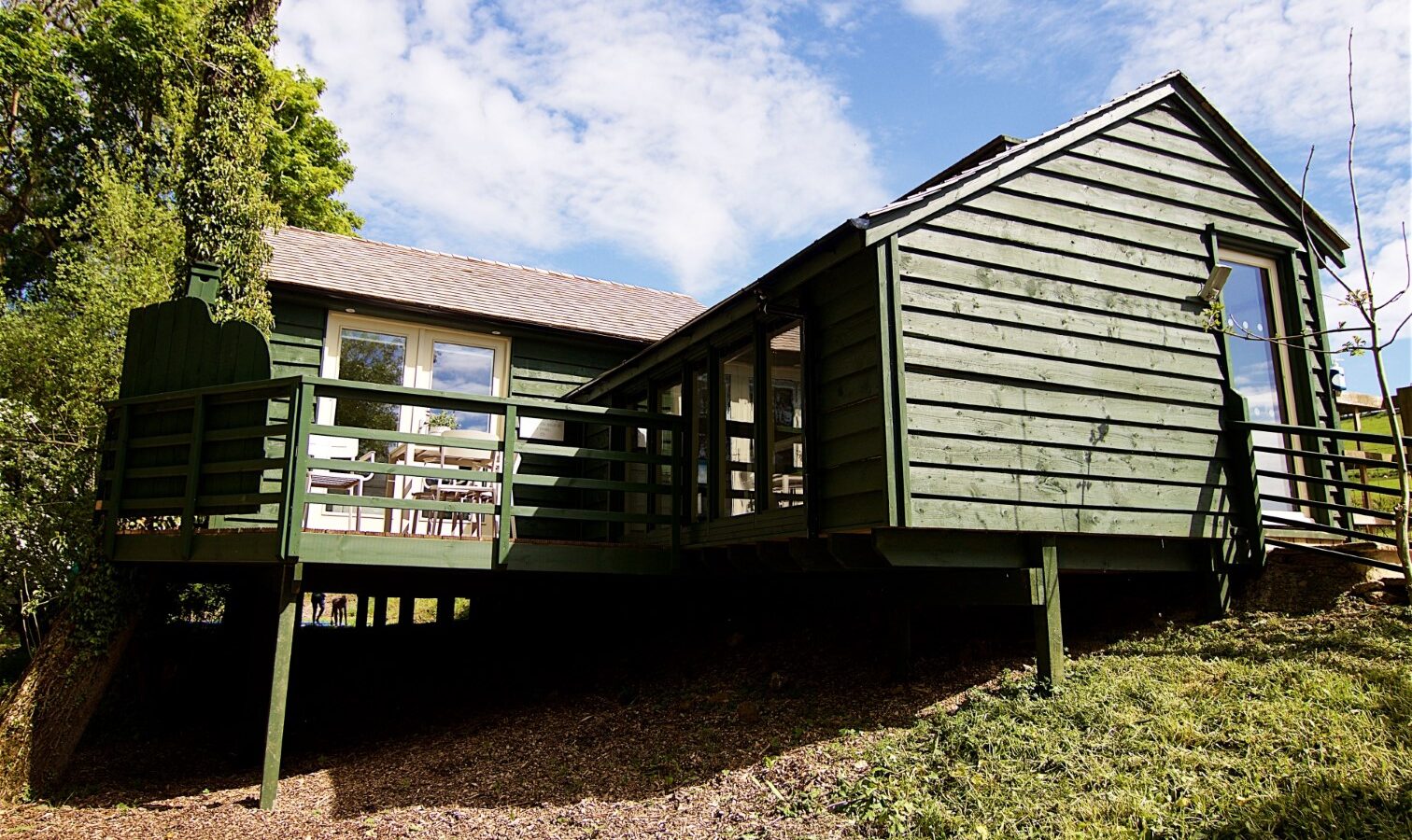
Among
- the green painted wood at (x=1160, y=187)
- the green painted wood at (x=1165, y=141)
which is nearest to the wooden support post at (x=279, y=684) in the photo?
the green painted wood at (x=1160, y=187)

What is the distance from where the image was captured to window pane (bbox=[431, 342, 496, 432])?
1103cm

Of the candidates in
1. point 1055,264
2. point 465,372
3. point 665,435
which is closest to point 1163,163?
point 1055,264

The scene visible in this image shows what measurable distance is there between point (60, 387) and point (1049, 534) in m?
10.2

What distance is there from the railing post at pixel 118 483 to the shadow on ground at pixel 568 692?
5.77 feet

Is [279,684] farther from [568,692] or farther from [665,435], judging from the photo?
[665,435]

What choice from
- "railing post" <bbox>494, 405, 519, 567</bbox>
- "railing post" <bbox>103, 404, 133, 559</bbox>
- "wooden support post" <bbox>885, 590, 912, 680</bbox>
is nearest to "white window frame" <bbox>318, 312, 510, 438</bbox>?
"railing post" <bbox>103, 404, 133, 559</bbox>

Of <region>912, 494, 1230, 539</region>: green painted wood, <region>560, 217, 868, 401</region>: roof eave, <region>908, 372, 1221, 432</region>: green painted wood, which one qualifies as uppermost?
<region>560, 217, 868, 401</region>: roof eave

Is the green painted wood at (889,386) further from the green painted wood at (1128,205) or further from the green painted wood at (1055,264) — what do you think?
the green painted wood at (1128,205)

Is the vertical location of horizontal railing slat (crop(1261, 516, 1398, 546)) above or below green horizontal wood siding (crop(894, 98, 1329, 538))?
below

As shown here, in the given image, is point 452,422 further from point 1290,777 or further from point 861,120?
point 1290,777

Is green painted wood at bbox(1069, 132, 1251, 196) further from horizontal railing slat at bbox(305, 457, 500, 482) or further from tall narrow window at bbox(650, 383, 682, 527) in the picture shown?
horizontal railing slat at bbox(305, 457, 500, 482)

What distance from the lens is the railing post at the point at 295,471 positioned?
6648 millimetres

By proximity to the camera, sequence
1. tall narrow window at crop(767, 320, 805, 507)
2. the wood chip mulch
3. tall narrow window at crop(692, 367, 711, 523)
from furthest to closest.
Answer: tall narrow window at crop(692, 367, 711, 523)
tall narrow window at crop(767, 320, 805, 507)
the wood chip mulch

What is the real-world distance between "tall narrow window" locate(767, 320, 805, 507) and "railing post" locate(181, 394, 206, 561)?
4.79m
